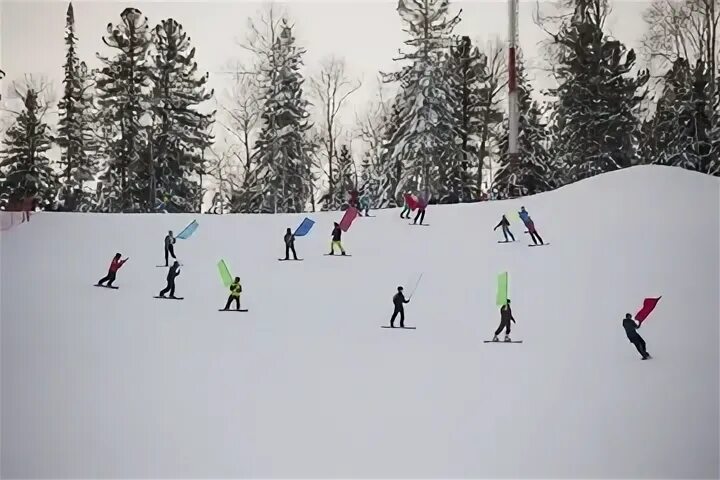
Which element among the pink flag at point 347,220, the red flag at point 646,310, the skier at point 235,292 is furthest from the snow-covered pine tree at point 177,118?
the red flag at point 646,310

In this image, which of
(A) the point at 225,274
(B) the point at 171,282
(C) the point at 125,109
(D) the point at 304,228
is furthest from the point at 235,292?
(C) the point at 125,109

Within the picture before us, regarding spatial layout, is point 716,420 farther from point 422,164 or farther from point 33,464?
point 422,164

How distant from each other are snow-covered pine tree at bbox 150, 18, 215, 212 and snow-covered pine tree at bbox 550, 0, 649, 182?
37.4 ft

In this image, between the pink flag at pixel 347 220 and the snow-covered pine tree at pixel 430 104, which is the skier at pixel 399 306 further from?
the snow-covered pine tree at pixel 430 104

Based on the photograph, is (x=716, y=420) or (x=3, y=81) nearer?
(x=716, y=420)

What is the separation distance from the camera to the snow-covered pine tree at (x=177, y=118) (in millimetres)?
22812

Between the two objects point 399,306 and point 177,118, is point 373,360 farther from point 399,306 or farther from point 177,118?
point 177,118

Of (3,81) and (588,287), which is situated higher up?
(3,81)

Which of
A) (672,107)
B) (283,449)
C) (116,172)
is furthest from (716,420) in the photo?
(116,172)

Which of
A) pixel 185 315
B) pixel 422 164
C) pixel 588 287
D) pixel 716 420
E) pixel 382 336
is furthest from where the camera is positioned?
pixel 422 164

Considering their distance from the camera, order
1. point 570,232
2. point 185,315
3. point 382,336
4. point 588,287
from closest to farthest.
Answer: point 382,336
point 185,315
point 588,287
point 570,232

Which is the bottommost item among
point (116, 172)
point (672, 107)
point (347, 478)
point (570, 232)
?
point (347, 478)

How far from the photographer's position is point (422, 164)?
885 inches

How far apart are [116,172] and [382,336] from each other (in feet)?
49.1
